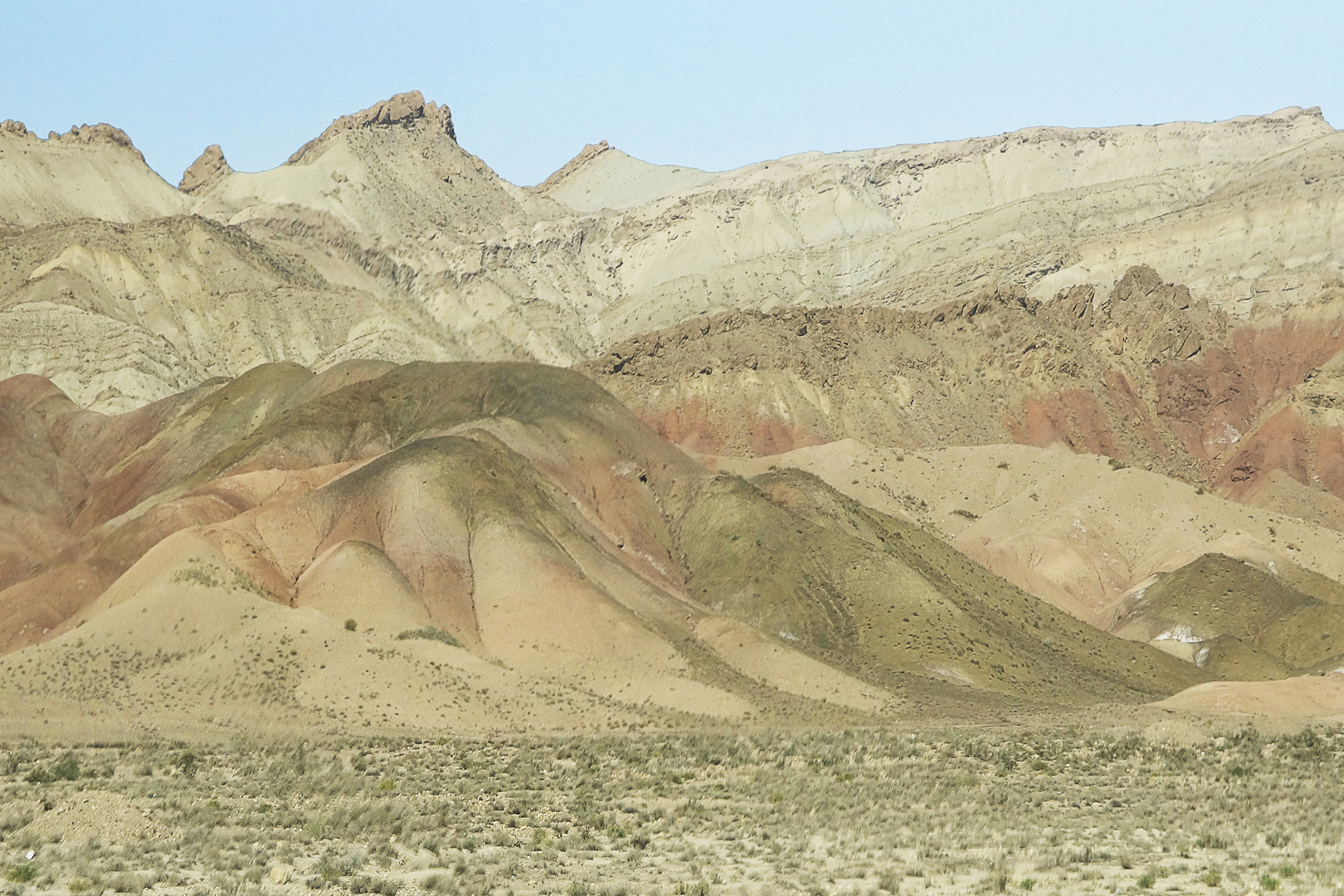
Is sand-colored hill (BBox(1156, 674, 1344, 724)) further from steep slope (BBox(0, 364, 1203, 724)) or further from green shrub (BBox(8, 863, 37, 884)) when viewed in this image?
green shrub (BBox(8, 863, 37, 884))

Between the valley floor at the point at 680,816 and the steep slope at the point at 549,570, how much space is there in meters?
12.5

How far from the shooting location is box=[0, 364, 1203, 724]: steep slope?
218 feet

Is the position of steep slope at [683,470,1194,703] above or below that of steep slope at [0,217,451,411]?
below

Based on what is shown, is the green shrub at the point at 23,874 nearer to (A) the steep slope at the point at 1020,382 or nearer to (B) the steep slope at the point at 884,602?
(B) the steep slope at the point at 884,602

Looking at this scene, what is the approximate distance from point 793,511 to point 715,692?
89.0ft

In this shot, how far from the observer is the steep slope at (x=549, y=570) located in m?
66.4

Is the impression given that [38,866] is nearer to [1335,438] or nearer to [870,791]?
[870,791]

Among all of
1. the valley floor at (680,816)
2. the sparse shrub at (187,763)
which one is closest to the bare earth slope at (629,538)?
the valley floor at (680,816)

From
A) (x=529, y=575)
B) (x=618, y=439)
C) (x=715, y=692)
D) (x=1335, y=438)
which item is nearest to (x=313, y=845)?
(x=715, y=692)

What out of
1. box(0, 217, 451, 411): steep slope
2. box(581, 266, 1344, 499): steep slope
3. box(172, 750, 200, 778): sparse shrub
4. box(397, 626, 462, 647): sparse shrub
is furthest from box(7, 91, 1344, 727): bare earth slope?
box(172, 750, 200, 778): sparse shrub

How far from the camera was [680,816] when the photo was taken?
39.2 metres

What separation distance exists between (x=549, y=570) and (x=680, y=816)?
3336 cm

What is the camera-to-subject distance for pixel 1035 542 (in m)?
111

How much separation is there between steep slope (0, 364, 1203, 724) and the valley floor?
41.1 feet
